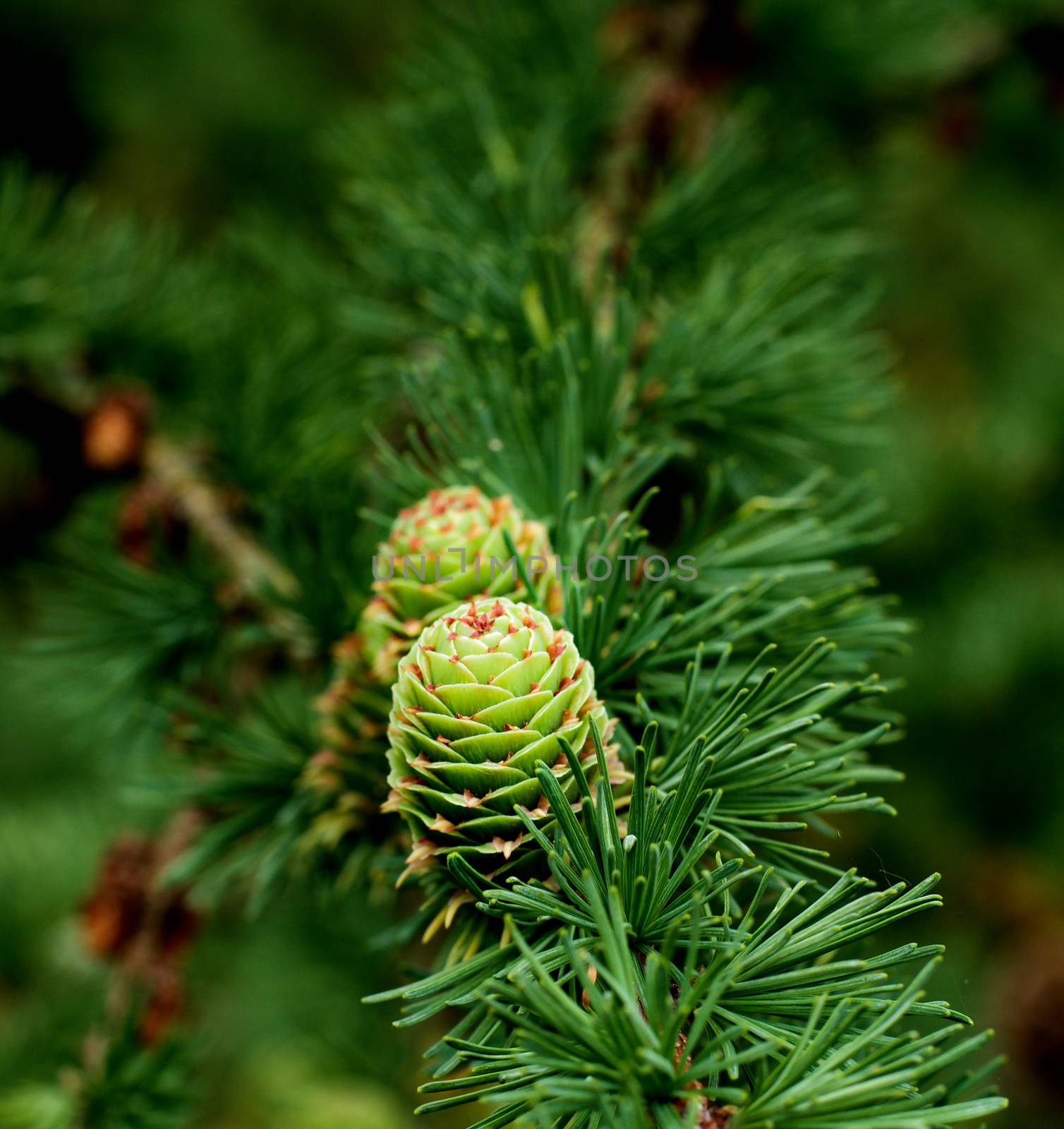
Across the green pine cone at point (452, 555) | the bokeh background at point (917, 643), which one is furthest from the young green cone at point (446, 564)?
the bokeh background at point (917, 643)

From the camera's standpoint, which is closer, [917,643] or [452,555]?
[452,555]

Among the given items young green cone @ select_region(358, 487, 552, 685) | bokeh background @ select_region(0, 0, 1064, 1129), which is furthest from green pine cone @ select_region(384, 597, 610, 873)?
bokeh background @ select_region(0, 0, 1064, 1129)

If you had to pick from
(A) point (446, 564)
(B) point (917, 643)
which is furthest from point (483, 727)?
(B) point (917, 643)

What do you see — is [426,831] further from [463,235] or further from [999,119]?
[999,119]

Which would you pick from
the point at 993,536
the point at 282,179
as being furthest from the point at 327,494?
the point at 993,536

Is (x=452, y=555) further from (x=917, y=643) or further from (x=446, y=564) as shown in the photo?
(x=917, y=643)

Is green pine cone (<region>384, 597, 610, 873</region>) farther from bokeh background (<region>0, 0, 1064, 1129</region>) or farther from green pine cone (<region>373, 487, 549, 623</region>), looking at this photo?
bokeh background (<region>0, 0, 1064, 1129</region>)

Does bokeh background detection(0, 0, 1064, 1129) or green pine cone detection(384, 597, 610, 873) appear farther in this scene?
bokeh background detection(0, 0, 1064, 1129)
